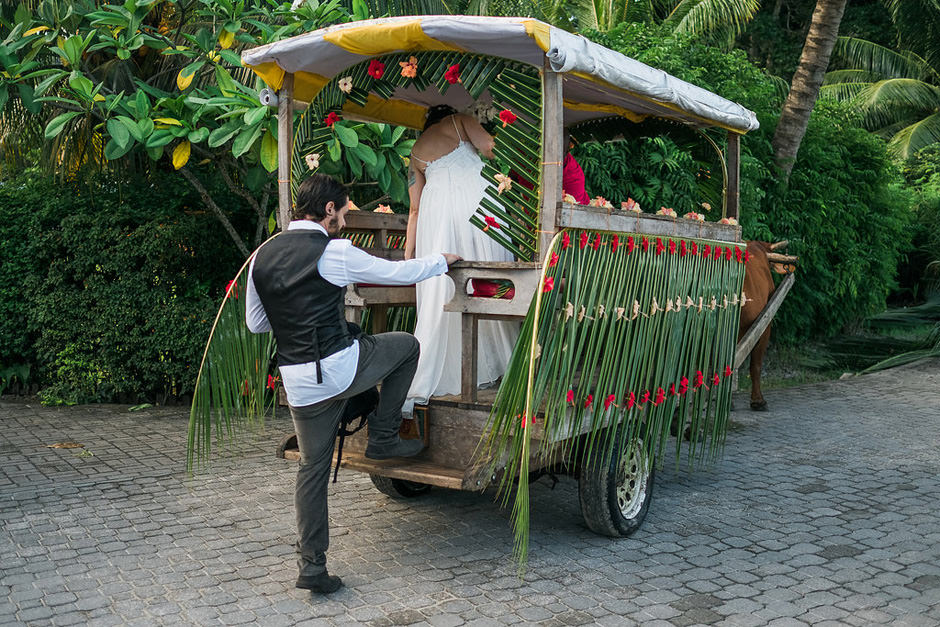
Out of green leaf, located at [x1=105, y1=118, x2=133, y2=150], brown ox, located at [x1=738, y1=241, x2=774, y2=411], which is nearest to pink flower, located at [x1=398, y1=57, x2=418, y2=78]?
green leaf, located at [x1=105, y1=118, x2=133, y2=150]

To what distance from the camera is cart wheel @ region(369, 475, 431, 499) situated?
574 centimetres

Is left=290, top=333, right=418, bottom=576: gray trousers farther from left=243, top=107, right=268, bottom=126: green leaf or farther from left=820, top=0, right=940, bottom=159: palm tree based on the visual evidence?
left=820, top=0, right=940, bottom=159: palm tree

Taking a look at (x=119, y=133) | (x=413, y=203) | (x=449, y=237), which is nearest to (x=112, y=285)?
(x=119, y=133)

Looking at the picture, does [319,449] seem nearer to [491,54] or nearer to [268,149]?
[491,54]

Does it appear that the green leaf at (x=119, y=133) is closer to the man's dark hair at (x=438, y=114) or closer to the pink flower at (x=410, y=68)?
the man's dark hair at (x=438, y=114)

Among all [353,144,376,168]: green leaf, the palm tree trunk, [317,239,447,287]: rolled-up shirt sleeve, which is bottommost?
[317,239,447,287]: rolled-up shirt sleeve

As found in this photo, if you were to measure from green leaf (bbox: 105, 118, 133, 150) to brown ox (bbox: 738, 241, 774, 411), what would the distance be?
16.7ft

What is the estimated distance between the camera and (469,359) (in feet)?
15.1

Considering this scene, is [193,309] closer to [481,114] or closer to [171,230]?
[171,230]

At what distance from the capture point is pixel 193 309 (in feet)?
28.4

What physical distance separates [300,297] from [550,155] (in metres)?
1.38

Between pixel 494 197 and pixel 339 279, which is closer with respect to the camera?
pixel 339 279

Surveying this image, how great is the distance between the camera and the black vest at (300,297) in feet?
13.2

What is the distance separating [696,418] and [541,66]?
252 cm
